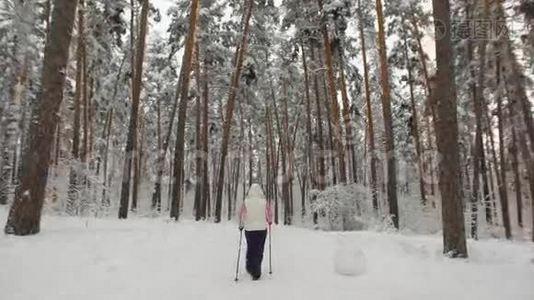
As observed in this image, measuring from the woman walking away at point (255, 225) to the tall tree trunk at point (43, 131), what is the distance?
386 centimetres

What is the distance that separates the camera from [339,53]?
1836 cm

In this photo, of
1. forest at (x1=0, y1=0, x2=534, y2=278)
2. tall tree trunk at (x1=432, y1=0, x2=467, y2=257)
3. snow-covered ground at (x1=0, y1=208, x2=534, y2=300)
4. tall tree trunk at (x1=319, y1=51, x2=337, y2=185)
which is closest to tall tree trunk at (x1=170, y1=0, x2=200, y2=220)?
forest at (x1=0, y1=0, x2=534, y2=278)

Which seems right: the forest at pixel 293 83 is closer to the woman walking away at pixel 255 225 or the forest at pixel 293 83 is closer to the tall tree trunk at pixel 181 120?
the tall tree trunk at pixel 181 120

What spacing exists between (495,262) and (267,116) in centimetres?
2349

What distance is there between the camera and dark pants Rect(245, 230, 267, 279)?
744 centimetres

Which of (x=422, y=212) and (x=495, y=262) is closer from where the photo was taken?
(x=495, y=262)

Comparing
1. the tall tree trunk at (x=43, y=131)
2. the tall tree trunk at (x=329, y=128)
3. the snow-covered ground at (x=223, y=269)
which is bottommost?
the snow-covered ground at (x=223, y=269)

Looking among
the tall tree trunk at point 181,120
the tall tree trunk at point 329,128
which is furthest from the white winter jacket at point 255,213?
the tall tree trunk at point 329,128

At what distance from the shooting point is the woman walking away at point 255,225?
7523 millimetres

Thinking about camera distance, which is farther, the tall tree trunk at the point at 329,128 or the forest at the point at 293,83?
the tall tree trunk at the point at 329,128

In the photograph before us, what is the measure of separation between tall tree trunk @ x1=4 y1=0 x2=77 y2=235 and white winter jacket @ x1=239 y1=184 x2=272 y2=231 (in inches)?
152

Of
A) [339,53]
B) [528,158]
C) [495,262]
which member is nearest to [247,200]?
[495,262]

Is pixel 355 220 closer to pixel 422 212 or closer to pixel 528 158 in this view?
pixel 422 212

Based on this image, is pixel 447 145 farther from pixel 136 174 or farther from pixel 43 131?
pixel 136 174
